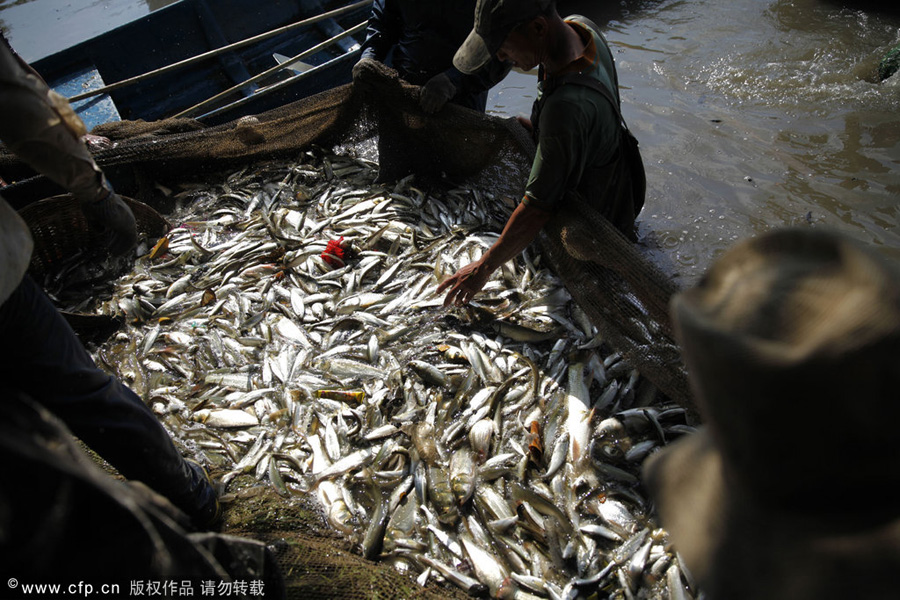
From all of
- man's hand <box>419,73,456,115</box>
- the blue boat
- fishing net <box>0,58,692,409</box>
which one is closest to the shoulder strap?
fishing net <box>0,58,692,409</box>

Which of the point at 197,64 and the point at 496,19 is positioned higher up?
the point at 197,64

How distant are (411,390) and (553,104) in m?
1.86

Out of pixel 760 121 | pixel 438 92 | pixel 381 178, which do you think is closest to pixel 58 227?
pixel 381 178

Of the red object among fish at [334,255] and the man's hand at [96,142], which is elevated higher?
the man's hand at [96,142]

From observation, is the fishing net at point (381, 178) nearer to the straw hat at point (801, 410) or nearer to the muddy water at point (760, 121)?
the muddy water at point (760, 121)

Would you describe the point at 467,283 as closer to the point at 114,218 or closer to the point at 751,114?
the point at 114,218

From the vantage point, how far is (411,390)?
10.2 ft

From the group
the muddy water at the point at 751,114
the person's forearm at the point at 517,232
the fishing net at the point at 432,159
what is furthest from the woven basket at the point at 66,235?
the muddy water at the point at 751,114

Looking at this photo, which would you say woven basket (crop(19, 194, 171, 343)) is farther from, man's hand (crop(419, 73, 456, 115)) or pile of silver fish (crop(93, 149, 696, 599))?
man's hand (crop(419, 73, 456, 115))

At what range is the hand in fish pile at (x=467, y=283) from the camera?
3.04m

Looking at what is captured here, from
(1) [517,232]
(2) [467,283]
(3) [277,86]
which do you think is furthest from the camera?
(3) [277,86]

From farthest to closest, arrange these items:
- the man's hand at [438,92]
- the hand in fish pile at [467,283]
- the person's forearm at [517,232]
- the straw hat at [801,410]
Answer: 1. the man's hand at [438,92]
2. the hand in fish pile at [467,283]
3. the person's forearm at [517,232]
4. the straw hat at [801,410]

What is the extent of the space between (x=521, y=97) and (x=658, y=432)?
593 cm

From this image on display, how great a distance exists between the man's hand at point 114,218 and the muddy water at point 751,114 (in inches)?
158
